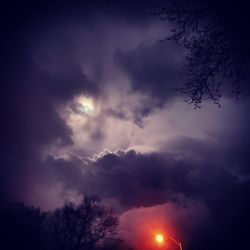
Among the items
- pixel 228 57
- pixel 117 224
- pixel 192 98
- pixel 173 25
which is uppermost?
pixel 117 224

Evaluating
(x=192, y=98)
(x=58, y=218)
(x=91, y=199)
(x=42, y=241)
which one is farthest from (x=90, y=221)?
(x=192, y=98)

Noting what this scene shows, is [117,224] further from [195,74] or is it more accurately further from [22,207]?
[195,74]

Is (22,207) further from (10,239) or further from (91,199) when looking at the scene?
(91,199)

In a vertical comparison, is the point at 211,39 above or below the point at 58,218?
below

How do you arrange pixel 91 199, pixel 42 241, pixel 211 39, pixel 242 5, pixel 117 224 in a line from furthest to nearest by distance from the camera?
pixel 42 241
pixel 91 199
pixel 117 224
pixel 211 39
pixel 242 5

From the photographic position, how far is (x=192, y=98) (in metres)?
5.65

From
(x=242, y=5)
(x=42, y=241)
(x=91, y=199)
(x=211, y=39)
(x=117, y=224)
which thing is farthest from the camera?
(x=42, y=241)

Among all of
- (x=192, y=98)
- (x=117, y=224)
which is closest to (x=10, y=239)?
(x=117, y=224)

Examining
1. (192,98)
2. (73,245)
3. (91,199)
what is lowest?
(192,98)

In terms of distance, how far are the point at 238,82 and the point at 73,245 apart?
138 ft

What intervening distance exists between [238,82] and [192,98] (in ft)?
2.74

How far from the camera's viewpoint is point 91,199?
4569 cm

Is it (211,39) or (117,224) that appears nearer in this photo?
(211,39)

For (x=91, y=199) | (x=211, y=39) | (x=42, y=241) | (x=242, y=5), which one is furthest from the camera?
(x=42, y=241)
